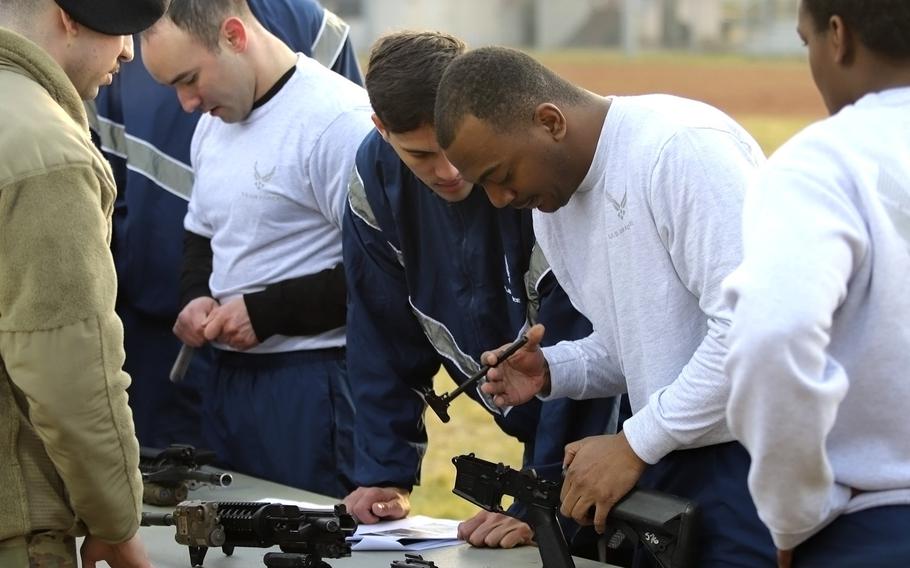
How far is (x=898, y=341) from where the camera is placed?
70.6 inches

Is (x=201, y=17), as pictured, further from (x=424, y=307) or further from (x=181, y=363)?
(x=424, y=307)

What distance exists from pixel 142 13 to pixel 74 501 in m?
0.87

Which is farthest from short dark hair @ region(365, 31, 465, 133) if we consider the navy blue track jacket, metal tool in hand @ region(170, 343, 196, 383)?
metal tool in hand @ region(170, 343, 196, 383)

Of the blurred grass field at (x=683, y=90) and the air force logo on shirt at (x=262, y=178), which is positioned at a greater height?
the air force logo on shirt at (x=262, y=178)

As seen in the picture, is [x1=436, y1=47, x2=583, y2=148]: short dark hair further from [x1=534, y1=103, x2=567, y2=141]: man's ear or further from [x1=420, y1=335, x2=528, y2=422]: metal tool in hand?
[x1=420, y1=335, x2=528, y2=422]: metal tool in hand

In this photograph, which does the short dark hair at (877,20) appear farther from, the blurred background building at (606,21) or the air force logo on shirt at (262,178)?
the blurred background building at (606,21)

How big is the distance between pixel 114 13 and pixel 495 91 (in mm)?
695

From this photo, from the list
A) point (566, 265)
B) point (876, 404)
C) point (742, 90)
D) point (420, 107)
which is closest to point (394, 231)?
point (420, 107)

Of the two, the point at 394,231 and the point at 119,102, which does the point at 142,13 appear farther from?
the point at 119,102

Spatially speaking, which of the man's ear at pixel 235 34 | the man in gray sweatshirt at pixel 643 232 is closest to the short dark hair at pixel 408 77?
the man in gray sweatshirt at pixel 643 232

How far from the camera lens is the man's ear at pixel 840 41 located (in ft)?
5.98

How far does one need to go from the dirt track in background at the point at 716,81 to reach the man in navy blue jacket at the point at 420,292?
910 inches

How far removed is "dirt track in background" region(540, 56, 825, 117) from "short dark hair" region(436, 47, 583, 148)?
23.7 meters

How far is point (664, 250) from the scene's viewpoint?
2393 millimetres
